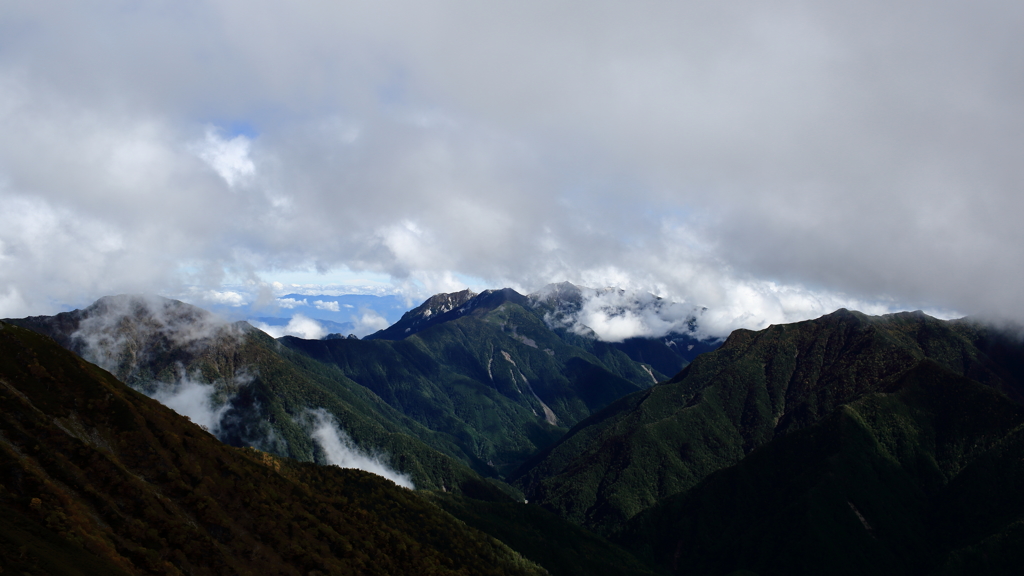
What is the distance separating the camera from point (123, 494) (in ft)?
358

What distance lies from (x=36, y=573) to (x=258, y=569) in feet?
169

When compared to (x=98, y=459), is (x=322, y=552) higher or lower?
lower

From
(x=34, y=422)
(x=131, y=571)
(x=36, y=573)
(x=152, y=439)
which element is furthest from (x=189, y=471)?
(x=36, y=573)

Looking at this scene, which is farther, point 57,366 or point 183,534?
point 57,366

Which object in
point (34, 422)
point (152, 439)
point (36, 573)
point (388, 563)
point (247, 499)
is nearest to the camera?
point (36, 573)

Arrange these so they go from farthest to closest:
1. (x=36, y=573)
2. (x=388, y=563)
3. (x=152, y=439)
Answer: (x=388, y=563)
(x=152, y=439)
(x=36, y=573)

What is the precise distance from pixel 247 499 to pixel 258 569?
2243cm

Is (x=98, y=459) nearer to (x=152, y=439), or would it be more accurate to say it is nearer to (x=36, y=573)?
(x=152, y=439)

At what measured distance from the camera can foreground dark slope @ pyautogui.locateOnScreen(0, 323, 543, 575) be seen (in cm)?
8919

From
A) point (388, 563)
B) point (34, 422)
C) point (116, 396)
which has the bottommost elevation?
point (388, 563)

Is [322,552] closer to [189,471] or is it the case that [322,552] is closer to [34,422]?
Result: [189,471]

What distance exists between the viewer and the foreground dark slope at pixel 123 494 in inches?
3511

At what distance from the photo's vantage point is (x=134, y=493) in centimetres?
11044

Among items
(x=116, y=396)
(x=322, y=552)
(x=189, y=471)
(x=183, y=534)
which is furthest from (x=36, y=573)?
(x=322, y=552)
